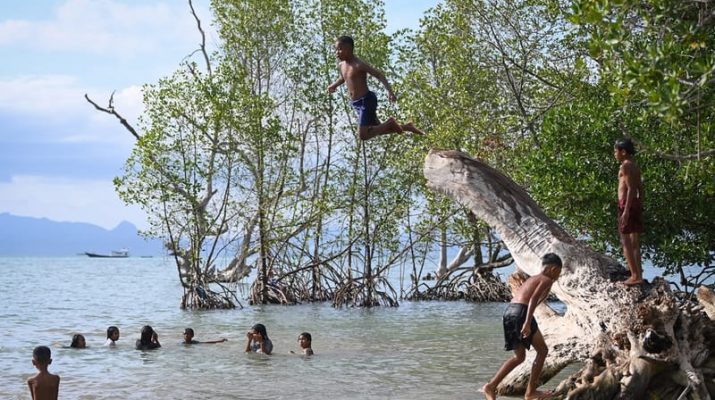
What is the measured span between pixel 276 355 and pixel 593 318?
7817 millimetres

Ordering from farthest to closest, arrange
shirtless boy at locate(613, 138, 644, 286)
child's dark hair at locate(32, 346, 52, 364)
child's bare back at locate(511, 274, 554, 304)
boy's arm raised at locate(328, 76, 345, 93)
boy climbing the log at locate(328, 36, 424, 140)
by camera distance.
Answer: boy's arm raised at locate(328, 76, 345, 93) → boy climbing the log at locate(328, 36, 424, 140) → shirtless boy at locate(613, 138, 644, 286) → child's dark hair at locate(32, 346, 52, 364) → child's bare back at locate(511, 274, 554, 304)

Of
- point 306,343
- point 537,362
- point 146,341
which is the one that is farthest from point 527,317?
point 146,341

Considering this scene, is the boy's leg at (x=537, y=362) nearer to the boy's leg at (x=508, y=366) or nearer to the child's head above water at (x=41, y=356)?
the boy's leg at (x=508, y=366)

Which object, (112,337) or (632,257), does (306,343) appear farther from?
(632,257)

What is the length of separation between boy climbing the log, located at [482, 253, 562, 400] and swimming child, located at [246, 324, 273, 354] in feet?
24.1

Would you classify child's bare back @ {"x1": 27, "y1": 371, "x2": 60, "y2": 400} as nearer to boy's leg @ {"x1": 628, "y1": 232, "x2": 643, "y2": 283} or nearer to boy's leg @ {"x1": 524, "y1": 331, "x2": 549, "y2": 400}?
boy's leg @ {"x1": 524, "y1": 331, "x2": 549, "y2": 400}

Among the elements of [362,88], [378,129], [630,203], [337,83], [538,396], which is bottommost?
[538,396]

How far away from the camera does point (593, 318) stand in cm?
967

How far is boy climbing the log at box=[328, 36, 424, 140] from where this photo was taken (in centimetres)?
995

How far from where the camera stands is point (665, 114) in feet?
27.1

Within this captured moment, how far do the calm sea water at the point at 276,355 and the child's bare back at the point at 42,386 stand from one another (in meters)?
2.75

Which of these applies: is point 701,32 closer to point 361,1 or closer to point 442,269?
point 361,1

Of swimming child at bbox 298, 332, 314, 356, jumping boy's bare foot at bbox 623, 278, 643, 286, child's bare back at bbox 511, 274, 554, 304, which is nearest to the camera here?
child's bare back at bbox 511, 274, 554, 304

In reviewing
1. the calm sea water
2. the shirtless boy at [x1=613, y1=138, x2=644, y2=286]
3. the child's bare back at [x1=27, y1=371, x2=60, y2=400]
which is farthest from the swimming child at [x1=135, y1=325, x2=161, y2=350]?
the shirtless boy at [x1=613, y1=138, x2=644, y2=286]
